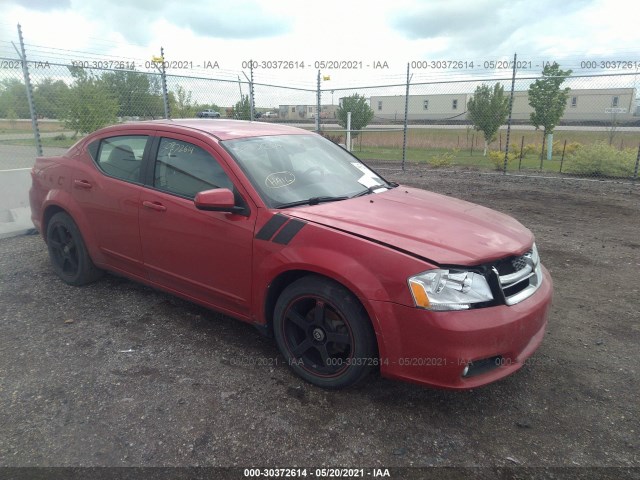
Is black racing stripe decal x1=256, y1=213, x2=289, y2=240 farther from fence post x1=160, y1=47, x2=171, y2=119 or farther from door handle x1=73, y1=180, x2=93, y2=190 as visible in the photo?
fence post x1=160, y1=47, x2=171, y2=119

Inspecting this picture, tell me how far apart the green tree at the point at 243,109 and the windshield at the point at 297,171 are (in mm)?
7596

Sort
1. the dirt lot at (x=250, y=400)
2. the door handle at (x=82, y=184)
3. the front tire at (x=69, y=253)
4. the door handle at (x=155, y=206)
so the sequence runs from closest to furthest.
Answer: the dirt lot at (x=250, y=400)
the door handle at (x=155, y=206)
the door handle at (x=82, y=184)
the front tire at (x=69, y=253)

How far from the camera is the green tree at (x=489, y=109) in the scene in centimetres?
1711

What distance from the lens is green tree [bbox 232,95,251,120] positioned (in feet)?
36.0

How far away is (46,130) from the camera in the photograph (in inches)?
302

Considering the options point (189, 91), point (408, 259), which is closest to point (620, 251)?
point (408, 259)

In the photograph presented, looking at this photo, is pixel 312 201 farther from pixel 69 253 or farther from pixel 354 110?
pixel 354 110

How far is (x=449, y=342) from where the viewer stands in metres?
2.34

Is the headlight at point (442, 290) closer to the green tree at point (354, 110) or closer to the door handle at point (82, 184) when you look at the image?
the door handle at point (82, 184)

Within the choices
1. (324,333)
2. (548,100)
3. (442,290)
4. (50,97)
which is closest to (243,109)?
(50,97)

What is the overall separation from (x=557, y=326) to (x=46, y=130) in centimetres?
813

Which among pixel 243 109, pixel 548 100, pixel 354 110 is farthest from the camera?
pixel 354 110

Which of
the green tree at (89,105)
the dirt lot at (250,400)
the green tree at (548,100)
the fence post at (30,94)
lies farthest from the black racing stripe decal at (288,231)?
the green tree at (548,100)

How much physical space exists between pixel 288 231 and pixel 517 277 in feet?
4.60
